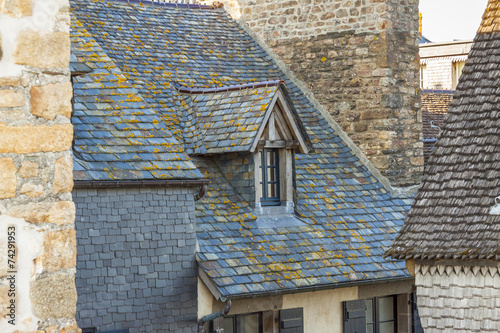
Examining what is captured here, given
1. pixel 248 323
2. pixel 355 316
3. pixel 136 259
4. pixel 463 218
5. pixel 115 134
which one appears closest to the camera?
pixel 463 218

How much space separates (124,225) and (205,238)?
4.21 ft

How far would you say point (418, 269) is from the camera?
33.7ft

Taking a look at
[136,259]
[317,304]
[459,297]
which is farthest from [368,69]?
[459,297]

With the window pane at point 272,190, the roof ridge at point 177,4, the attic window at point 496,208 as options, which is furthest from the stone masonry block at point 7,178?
the roof ridge at point 177,4

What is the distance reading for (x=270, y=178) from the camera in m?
13.4

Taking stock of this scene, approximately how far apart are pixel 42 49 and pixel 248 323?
8.71 metres

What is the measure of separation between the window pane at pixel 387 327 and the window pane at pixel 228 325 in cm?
306

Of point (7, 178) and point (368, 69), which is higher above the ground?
point (368, 69)

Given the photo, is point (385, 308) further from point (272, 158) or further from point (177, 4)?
point (177, 4)

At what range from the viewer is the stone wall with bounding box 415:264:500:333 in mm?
9703

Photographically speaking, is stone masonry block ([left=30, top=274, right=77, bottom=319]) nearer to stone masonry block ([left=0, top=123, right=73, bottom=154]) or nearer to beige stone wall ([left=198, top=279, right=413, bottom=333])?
A: stone masonry block ([left=0, top=123, right=73, bottom=154])

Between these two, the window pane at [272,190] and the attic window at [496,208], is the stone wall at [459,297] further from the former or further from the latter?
the window pane at [272,190]

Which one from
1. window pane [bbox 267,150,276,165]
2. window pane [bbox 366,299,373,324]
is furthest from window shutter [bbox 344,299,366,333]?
window pane [bbox 267,150,276,165]

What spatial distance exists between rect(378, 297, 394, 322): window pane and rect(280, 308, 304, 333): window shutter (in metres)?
1.90
